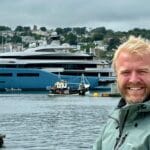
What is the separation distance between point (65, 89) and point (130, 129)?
97.4 m

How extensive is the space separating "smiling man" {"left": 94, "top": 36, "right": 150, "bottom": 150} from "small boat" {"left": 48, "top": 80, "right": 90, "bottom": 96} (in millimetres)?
94672

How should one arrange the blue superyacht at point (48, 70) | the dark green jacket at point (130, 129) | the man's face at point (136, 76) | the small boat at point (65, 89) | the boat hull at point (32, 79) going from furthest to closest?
1. the blue superyacht at point (48, 70)
2. the boat hull at point (32, 79)
3. the small boat at point (65, 89)
4. the man's face at point (136, 76)
5. the dark green jacket at point (130, 129)

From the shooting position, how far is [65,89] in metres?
101

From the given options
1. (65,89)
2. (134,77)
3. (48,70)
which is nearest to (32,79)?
(48,70)

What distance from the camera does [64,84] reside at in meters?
100

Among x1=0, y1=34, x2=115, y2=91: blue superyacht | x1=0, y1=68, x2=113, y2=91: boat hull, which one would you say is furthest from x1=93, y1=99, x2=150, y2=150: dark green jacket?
Answer: x1=0, y1=34, x2=115, y2=91: blue superyacht

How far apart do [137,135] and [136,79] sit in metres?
0.26

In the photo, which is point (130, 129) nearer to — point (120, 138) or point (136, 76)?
point (120, 138)

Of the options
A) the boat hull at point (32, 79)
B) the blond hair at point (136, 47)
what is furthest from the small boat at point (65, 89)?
the blond hair at point (136, 47)

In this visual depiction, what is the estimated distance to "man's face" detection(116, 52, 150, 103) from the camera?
10.9 ft

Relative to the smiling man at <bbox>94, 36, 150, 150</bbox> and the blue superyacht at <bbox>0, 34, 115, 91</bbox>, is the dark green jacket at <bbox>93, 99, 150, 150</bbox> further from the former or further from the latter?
the blue superyacht at <bbox>0, 34, 115, 91</bbox>

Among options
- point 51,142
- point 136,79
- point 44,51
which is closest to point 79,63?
point 44,51

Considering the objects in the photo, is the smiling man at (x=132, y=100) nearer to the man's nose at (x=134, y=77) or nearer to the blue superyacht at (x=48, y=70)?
the man's nose at (x=134, y=77)

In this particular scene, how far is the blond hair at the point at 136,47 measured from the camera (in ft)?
10.9
